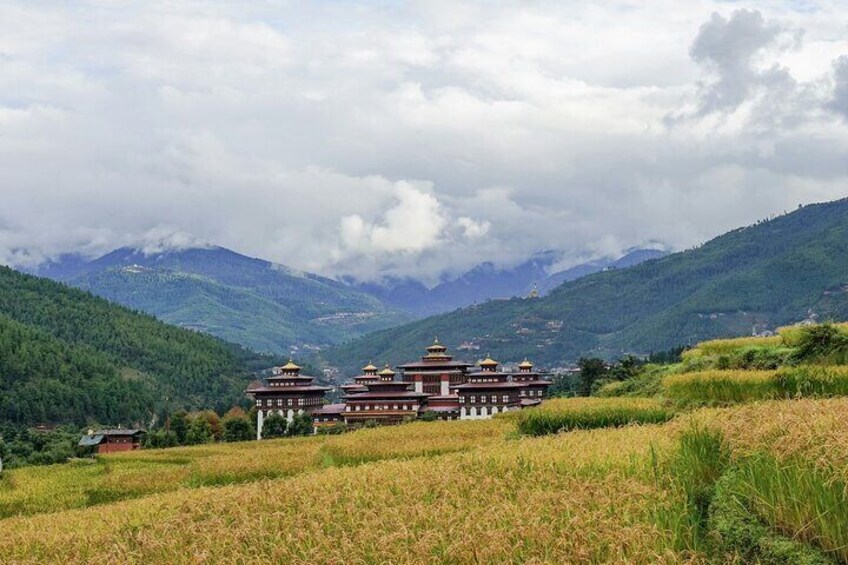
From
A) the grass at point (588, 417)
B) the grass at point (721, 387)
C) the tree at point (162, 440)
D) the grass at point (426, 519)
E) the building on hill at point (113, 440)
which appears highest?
the grass at point (721, 387)

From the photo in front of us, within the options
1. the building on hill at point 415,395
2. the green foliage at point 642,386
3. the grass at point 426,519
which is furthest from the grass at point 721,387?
the building on hill at point 415,395

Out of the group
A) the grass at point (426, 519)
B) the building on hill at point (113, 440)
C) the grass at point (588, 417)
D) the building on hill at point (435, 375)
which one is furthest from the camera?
the building on hill at point (435, 375)

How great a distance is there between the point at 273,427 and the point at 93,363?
7216 cm

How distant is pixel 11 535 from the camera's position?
15.3 metres

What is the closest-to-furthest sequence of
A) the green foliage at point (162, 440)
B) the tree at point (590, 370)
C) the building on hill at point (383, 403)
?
the green foliage at point (162, 440) → the tree at point (590, 370) → the building on hill at point (383, 403)

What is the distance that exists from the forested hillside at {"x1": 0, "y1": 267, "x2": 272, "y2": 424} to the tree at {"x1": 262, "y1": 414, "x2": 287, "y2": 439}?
54.2 metres

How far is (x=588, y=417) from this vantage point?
23688mm

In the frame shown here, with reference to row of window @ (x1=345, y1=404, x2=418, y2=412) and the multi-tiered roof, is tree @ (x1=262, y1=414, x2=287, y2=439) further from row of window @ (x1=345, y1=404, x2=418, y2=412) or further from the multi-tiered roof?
the multi-tiered roof

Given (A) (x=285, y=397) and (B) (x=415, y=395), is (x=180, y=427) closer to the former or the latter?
(A) (x=285, y=397)

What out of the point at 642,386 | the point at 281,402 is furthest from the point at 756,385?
the point at 281,402

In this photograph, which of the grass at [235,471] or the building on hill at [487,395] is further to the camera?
the building on hill at [487,395]

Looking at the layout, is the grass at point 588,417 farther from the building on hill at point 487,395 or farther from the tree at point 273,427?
the building on hill at point 487,395

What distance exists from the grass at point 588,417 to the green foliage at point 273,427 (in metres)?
45.7

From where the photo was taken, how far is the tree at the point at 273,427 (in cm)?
6806
